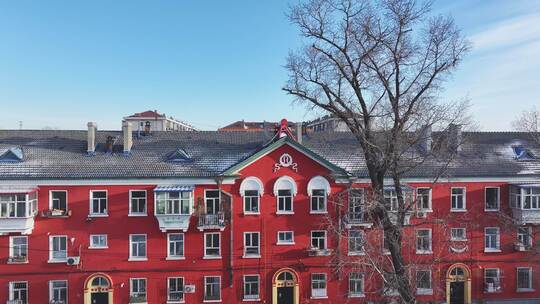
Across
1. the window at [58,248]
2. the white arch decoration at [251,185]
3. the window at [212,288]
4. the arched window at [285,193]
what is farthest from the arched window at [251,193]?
the window at [58,248]

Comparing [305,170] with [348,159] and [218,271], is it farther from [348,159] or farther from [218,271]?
[218,271]

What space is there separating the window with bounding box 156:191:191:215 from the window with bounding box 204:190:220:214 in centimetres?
125

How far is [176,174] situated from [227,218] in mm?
3973

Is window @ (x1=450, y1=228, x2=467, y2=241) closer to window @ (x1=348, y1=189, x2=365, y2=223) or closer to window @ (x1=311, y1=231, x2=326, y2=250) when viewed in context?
window @ (x1=348, y1=189, x2=365, y2=223)

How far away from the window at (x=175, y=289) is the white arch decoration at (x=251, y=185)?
21.0 feet

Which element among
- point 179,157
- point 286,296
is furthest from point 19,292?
point 286,296

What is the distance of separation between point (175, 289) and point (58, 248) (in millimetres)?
7085

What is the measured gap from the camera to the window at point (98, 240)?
2456 centimetres

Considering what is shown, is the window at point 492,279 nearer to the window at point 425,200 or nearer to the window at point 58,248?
the window at point 425,200

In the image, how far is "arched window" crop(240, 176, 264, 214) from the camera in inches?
995

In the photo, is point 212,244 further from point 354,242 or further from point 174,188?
point 354,242

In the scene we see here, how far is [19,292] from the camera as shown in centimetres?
2427

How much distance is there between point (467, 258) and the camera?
86.3ft

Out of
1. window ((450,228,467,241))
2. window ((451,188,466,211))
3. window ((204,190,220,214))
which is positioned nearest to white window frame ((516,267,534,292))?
window ((450,228,467,241))
